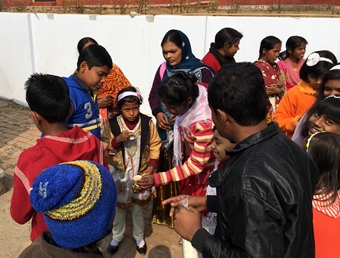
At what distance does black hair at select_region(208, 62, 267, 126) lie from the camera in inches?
46.9

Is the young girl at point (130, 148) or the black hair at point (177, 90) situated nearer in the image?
the black hair at point (177, 90)

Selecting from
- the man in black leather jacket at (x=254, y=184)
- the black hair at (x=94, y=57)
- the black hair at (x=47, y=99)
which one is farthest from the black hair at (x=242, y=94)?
the black hair at (x=94, y=57)

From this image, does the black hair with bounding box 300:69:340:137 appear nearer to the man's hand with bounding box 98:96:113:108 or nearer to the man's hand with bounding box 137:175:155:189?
→ the man's hand with bounding box 137:175:155:189

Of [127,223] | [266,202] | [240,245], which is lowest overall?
[127,223]

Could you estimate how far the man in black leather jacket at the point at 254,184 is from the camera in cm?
104

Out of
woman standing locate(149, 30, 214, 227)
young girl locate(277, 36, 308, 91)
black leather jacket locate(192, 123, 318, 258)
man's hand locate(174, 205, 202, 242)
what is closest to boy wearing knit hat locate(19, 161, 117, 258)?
man's hand locate(174, 205, 202, 242)

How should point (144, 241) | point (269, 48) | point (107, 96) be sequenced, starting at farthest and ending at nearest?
point (269, 48), point (107, 96), point (144, 241)

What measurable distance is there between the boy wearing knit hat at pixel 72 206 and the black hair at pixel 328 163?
1.13 meters

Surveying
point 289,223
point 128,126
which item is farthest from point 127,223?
point 289,223

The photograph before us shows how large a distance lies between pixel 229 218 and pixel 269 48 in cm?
326

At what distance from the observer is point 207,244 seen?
122 cm

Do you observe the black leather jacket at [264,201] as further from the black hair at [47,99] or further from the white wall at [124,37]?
the white wall at [124,37]

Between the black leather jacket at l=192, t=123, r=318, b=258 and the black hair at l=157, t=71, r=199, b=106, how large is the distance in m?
1.01

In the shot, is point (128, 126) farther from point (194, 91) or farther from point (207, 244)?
point (207, 244)
